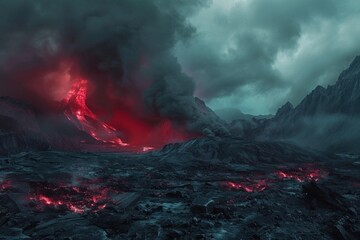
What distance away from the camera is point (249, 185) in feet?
96.6

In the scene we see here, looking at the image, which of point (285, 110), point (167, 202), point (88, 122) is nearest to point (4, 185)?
point (167, 202)

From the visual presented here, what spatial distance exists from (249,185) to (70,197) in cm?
1459

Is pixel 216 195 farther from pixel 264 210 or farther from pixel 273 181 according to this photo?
pixel 273 181

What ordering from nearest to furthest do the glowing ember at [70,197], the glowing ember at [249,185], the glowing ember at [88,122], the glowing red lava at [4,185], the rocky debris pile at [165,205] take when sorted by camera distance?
the rocky debris pile at [165,205], the glowing ember at [70,197], the glowing red lava at [4,185], the glowing ember at [249,185], the glowing ember at [88,122]

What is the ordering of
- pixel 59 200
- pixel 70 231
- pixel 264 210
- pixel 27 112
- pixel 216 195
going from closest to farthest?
pixel 70 231 < pixel 264 210 < pixel 59 200 < pixel 216 195 < pixel 27 112

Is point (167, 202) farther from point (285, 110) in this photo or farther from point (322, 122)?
point (285, 110)

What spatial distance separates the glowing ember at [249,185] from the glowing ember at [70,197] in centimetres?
1008

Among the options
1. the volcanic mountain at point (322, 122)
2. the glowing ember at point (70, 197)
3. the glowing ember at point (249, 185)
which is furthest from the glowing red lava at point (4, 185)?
the volcanic mountain at point (322, 122)

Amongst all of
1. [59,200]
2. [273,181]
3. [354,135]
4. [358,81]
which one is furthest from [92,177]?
[358,81]

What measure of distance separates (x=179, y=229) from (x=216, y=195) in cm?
942

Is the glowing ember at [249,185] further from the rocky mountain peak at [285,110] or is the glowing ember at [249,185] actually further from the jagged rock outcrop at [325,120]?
the rocky mountain peak at [285,110]

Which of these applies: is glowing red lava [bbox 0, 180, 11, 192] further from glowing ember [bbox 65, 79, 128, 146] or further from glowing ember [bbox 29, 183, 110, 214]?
glowing ember [bbox 65, 79, 128, 146]

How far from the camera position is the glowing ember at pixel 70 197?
19269mm

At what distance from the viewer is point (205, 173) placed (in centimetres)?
3703
